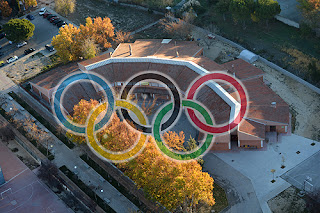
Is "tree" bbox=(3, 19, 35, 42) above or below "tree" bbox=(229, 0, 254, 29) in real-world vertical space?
below

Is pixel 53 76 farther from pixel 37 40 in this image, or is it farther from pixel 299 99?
pixel 299 99

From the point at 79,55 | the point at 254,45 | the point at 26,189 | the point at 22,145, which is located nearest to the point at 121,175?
the point at 26,189

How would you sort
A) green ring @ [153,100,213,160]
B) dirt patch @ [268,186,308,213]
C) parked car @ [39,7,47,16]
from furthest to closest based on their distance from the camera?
parked car @ [39,7,47,16] → green ring @ [153,100,213,160] → dirt patch @ [268,186,308,213]

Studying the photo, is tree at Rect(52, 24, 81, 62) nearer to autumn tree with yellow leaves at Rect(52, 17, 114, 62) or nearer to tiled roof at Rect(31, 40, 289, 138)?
autumn tree with yellow leaves at Rect(52, 17, 114, 62)

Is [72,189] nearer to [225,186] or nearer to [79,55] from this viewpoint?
[225,186]

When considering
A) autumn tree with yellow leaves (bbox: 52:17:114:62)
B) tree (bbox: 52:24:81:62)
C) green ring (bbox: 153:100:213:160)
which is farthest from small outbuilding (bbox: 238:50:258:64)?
tree (bbox: 52:24:81:62)

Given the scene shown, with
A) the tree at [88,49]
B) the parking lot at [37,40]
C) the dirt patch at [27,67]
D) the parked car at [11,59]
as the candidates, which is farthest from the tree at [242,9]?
the parked car at [11,59]

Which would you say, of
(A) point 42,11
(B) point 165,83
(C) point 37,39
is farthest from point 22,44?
(B) point 165,83
